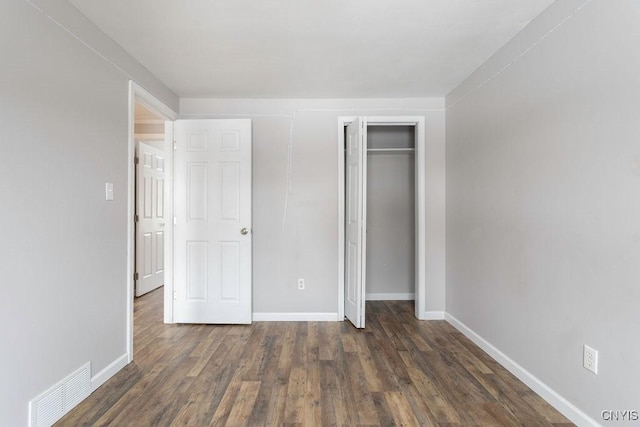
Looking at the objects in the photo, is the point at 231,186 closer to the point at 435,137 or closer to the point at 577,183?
the point at 435,137

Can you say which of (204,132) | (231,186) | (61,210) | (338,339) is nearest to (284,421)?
(338,339)

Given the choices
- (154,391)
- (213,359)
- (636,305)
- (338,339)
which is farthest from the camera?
(338,339)

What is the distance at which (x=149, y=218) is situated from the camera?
4.59 m

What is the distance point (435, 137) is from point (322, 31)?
6.09 feet

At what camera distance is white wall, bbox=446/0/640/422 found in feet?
4.93

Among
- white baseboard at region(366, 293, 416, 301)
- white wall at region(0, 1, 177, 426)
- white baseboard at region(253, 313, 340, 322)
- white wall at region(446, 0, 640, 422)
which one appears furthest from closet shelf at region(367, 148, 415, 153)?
white wall at region(0, 1, 177, 426)

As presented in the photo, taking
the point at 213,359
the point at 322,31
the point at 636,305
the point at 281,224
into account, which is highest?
the point at 322,31

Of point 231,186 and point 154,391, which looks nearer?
point 154,391

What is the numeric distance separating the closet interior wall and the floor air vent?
3.19m

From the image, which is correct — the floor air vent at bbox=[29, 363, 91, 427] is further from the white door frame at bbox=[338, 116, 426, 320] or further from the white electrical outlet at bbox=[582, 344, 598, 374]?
the white electrical outlet at bbox=[582, 344, 598, 374]

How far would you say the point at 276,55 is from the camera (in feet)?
8.25

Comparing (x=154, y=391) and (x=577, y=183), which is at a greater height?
(x=577, y=183)

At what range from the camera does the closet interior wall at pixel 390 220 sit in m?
4.38

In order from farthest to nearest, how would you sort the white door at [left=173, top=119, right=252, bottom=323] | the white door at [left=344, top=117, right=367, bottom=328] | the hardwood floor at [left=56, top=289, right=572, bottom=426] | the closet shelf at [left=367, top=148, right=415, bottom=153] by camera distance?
the closet shelf at [left=367, top=148, right=415, bottom=153], the white door at [left=173, top=119, right=252, bottom=323], the white door at [left=344, top=117, right=367, bottom=328], the hardwood floor at [left=56, top=289, right=572, bottom=426]
